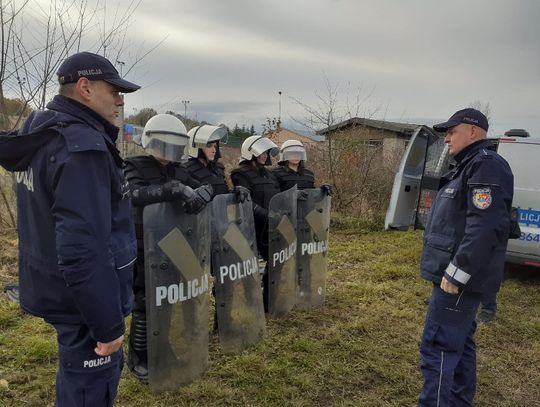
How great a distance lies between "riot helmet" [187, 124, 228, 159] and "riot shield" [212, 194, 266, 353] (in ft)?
1.94

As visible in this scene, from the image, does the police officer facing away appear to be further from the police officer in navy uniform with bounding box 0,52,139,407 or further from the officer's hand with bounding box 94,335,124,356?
the officer's hand with bounding box 94,335,124,356

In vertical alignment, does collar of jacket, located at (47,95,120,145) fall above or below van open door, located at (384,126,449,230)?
above

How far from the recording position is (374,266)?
6742 mm

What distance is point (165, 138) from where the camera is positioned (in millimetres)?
3211

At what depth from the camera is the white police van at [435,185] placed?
17.6ft

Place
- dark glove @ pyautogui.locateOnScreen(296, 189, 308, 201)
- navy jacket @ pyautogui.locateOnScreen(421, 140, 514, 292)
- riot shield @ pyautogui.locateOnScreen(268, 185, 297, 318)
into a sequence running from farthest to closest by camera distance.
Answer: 1. dark glove @ pyautogui.locateOnScreen(296, 189, 308, 201)
2. riot shield @ pyautogui.locateOnScreen(268, 185, 297, 318)
3. navy jacket @ pyautogui.locateOnScreen(421, 140, 514, 292)

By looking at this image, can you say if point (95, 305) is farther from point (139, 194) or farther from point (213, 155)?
point (213, 155)

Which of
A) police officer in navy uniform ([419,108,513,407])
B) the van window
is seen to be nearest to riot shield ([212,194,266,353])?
police officer in navy uniform ([419,108,513,407])

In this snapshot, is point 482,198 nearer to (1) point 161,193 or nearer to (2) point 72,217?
(1) point 161,193

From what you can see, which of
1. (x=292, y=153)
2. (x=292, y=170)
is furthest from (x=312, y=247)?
(x=292, y=153)

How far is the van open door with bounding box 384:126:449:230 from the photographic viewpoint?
211 inches

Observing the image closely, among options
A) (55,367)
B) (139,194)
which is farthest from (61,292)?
(55,367)

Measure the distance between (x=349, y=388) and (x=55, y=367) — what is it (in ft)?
7.21

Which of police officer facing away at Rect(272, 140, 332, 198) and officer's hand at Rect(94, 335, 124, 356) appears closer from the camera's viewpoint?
officer's hand at Rect(94, 335, 124, 356)
